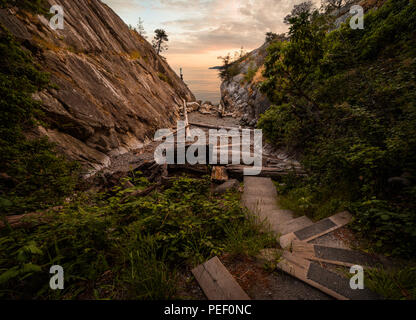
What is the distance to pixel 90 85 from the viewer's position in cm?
1003

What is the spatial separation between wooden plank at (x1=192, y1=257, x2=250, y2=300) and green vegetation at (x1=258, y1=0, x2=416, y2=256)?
2.15 m

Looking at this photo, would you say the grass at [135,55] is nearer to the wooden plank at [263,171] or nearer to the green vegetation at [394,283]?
the wooden plank at [263,171]

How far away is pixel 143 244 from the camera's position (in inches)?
85.7

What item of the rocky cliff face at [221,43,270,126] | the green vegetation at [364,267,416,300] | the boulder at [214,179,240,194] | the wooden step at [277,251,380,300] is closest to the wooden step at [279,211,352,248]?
the wooden step at [277,251,380,300]

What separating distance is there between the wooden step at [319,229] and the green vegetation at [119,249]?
1.18 feet

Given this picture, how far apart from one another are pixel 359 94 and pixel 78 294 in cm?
743

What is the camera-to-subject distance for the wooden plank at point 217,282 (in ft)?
5.83

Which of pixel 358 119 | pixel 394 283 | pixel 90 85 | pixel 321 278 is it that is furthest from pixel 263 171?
pixel 90 85

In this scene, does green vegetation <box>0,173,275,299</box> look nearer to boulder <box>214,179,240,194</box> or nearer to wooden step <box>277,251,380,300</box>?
wooden step <box>277,251,380,300</box>

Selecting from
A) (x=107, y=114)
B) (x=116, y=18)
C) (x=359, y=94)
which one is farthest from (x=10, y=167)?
(x=116, y=18)

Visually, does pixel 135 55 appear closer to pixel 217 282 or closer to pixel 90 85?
pixel 90 85

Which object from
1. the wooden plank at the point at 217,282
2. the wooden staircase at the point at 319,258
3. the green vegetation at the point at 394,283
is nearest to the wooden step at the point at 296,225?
the wooden staircase at the point at 319,258

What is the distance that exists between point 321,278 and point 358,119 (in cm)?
404

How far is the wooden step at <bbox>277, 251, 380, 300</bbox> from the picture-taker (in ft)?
5.75
